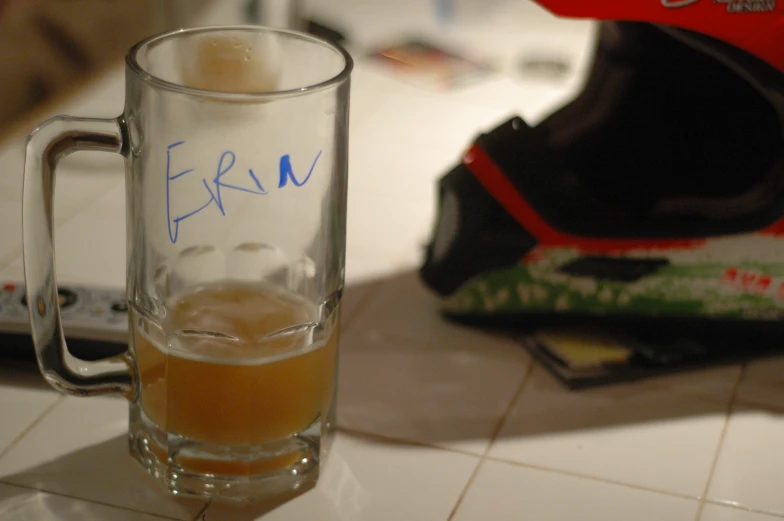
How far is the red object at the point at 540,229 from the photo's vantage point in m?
0.62

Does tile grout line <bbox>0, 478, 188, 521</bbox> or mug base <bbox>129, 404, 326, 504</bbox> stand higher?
mug base <bbox>129, 404, 326, 504</bbox>

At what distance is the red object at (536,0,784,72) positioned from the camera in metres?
0.56

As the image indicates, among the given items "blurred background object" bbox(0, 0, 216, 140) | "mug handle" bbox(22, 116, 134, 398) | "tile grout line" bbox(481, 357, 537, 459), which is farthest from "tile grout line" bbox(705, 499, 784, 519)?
"blurred background object" bbox(0, 0, 216, 140)

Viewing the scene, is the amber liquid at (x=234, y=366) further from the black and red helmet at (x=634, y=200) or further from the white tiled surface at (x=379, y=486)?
the black and red helmet at (x=634, y=200)

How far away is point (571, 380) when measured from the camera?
2.00ft

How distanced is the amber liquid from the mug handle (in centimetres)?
4

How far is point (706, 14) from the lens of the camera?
56cm

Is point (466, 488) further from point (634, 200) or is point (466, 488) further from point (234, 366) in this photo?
point (634, 200)

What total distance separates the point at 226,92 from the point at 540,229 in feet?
0.90

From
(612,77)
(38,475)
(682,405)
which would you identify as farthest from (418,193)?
(38,475)

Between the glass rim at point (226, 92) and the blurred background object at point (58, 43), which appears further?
the blurred background object at point (58, 43)

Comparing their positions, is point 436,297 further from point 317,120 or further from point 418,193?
point 317,120

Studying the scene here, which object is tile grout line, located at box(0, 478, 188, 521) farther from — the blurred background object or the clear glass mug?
the blurred background object

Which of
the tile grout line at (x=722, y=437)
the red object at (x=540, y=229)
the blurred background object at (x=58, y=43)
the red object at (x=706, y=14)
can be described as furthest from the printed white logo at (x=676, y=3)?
the blurred background object at (x=58, y=43)
